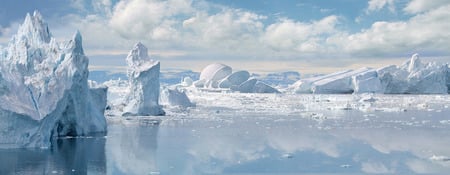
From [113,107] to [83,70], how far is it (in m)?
10.5

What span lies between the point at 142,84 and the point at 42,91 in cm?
894

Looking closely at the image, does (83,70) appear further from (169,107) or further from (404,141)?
(169,107)

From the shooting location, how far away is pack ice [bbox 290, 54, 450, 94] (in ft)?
164

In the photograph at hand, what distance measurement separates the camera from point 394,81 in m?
53.1

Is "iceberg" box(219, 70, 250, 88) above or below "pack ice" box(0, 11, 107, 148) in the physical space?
above

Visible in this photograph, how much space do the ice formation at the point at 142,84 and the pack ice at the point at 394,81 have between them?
30.1m

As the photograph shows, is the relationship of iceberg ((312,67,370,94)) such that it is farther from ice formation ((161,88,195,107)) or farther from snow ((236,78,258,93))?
ice formation ((161,88,195,107))

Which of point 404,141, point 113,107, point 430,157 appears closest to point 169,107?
point 113,107

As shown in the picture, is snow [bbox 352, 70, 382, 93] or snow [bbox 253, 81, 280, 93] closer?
snow [bbox 352, 70, 382, 93]

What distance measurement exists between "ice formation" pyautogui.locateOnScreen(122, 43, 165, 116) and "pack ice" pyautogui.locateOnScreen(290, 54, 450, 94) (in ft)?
98.7

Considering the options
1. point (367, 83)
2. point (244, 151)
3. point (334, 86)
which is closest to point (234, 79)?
point (334, 86)

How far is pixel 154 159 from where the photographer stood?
40.9 feet

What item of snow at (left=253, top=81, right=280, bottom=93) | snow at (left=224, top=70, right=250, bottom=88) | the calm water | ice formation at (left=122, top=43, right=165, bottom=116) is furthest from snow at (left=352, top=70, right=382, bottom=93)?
ice formation at (left=122, top=43, right=165, bottom=116)

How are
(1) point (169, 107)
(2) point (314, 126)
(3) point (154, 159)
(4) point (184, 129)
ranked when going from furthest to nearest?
(1) point (169, 107)
(2) point (314, 126)
(4) point (184, 129)
(3) point (154, 159)
